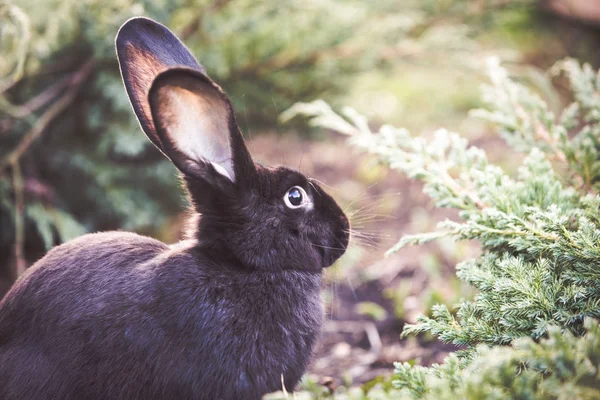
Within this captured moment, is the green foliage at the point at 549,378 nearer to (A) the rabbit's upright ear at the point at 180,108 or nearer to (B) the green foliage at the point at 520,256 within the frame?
(B) the green foliage at the point at 520,256

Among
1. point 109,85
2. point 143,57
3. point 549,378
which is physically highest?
point 143,57

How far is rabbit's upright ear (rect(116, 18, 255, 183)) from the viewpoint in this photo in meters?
1.95

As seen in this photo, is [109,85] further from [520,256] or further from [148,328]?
[520,256]

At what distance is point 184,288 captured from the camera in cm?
210

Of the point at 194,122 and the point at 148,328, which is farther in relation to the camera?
the point at 194,122

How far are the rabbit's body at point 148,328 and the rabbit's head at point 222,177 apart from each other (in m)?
0.12

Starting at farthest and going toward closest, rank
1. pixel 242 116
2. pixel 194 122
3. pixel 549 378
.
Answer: pixel 242 116
pixel 194 122
pixel 549 378

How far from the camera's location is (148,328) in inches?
79.0

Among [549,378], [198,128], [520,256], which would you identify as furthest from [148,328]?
[520,256]

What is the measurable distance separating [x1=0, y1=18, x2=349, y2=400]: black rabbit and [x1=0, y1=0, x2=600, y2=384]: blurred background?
62 centimetres

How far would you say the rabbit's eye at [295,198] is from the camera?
7.82 feet

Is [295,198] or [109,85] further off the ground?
[109,85]

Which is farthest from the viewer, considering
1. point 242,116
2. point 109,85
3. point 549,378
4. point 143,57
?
point 242,116

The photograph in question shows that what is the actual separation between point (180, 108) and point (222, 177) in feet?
1.02
